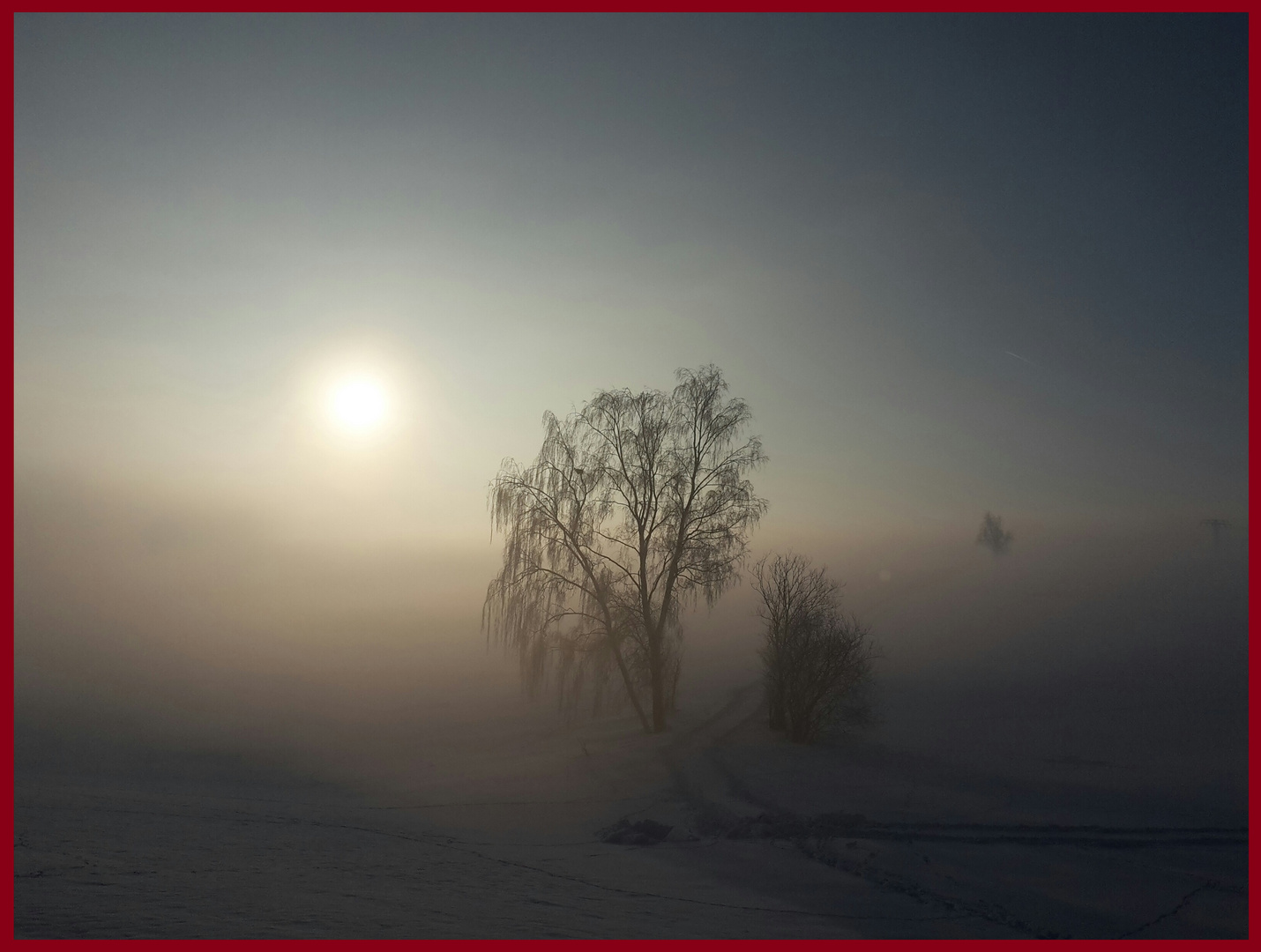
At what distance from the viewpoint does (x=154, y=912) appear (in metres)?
5.73

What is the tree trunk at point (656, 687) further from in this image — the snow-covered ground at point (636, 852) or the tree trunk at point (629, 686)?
the snow-covered ground at point (636, 852)

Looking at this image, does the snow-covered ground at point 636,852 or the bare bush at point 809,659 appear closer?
the snow-covered ground at point 636,852

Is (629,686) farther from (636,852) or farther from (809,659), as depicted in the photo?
(636,852)

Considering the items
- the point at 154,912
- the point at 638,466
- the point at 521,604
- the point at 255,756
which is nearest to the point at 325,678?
the point at 255,756

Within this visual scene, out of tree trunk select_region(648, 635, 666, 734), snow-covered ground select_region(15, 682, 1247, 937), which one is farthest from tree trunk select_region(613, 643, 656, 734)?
snow-covered ground select_region(15, 682, 1247, 937)

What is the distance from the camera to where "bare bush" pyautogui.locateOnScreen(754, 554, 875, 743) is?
18188 mm

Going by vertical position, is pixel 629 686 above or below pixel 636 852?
above

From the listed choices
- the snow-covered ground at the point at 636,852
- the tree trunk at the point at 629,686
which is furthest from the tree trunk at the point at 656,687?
the snow-covered ground at the point at 636,852

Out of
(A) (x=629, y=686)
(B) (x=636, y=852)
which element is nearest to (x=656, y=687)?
(A) (x=629, y=686)

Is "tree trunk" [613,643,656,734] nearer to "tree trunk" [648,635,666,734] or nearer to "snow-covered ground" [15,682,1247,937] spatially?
"tree trunk" [648,635,666,734]

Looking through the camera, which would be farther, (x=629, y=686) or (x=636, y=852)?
(x=629, y=686)

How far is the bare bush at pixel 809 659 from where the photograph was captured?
1819 centimetres

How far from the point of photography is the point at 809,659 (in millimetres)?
18375

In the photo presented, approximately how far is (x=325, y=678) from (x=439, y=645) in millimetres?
11363
